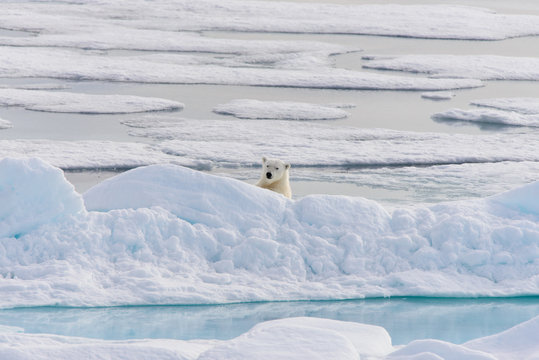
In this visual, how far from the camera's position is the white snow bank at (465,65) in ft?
45.4

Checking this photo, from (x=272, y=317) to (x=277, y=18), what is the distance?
57.3ft

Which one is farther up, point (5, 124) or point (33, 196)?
point (33, 196)

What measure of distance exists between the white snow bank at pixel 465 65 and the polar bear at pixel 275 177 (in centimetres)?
823

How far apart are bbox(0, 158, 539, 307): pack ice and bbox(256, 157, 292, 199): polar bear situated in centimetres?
81

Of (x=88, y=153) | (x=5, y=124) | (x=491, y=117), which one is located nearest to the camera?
(x=88, y=153)

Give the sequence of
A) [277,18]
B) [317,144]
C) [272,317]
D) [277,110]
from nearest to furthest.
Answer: [272,317], [317,144], [277,110], [277,18]

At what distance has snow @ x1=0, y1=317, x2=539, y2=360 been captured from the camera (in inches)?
118

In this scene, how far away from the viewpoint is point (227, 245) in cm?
478

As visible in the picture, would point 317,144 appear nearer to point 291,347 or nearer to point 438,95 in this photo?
point 438,95

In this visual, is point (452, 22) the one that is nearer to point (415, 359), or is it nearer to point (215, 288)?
point (215, 288)

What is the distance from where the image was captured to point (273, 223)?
4902 mm

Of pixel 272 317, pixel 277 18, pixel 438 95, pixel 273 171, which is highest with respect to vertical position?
pixel 273 171

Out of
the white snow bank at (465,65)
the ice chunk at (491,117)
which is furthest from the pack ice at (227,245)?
the white snow bank at (465,65)

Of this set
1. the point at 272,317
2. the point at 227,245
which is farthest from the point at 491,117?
the point at 272,317
